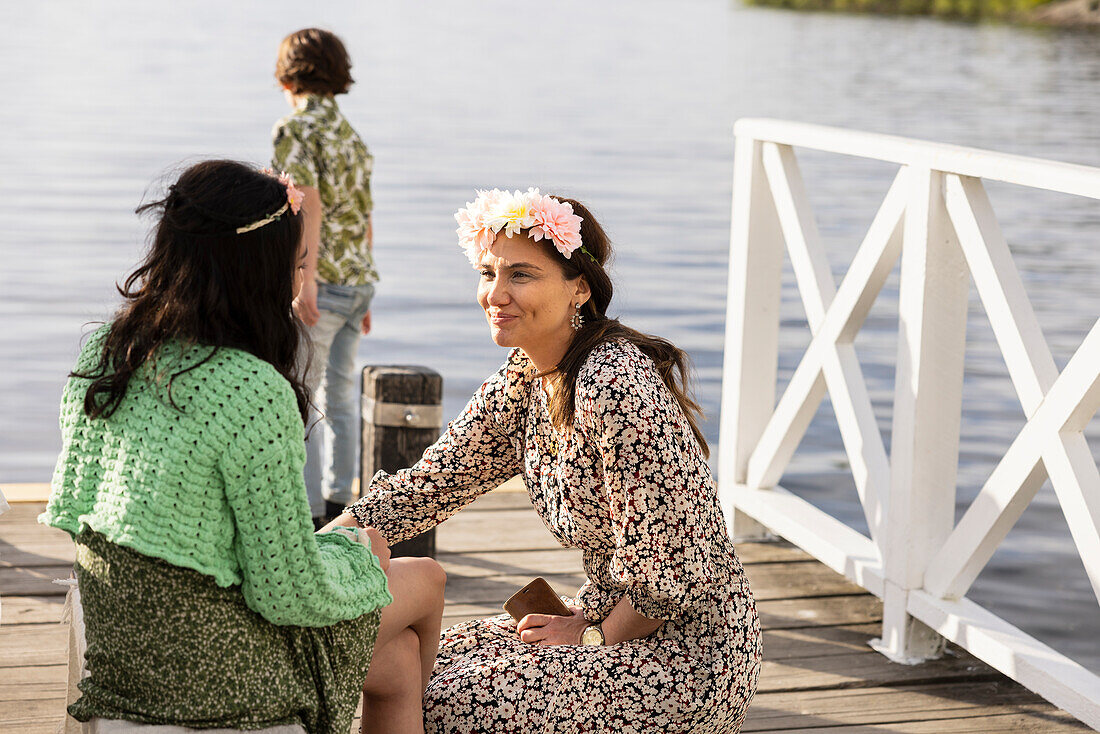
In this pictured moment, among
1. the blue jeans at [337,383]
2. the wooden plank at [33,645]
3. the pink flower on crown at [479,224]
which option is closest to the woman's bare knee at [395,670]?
the pink flower on crown at [479,224]

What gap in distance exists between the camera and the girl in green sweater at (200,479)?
1910 mm

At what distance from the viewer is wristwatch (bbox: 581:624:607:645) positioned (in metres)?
2.51

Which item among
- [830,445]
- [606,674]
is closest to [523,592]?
[606,674]

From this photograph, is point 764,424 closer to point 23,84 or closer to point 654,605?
point 654,605

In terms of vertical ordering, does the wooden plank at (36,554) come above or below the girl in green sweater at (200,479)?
below

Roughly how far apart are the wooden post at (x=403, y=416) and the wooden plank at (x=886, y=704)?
3.65 ft

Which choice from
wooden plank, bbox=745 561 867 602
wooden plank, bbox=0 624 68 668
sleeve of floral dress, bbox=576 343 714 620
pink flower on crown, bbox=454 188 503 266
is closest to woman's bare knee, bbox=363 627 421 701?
sleeve of floral dress, bbox=576 343 714 620

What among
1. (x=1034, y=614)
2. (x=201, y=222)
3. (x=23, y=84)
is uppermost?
(x=23, y=84)

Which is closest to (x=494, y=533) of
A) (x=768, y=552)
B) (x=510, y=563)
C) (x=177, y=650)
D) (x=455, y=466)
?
(x=510, y=563)

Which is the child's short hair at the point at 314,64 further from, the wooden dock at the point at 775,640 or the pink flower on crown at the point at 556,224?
the pink flower on crown at the point at 556,224

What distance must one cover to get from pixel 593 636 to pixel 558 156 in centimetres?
1348

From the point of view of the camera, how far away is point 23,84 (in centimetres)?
2053

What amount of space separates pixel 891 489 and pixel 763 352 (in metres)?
0.83

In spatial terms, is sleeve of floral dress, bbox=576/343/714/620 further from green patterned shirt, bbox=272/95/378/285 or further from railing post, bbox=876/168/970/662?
green patterned shirt, bbox=272/95/378/285
